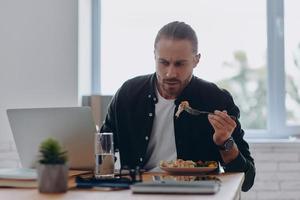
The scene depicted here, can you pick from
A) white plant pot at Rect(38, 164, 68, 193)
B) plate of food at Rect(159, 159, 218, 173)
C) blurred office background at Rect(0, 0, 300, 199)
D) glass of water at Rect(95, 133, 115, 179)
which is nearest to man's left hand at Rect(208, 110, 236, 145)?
plate of food at Rect(159, 159, 218, 173)

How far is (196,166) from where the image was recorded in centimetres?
165

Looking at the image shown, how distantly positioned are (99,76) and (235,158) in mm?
1450

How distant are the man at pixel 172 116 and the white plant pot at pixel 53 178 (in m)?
0.68

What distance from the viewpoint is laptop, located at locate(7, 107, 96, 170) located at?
1.62 metres

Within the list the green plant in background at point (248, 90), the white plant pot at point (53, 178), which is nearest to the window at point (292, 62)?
the green plant in background at point (248, 90)

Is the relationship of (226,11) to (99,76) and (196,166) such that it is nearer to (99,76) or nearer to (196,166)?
(99,76)

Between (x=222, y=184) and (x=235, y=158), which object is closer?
(x=222, y=184)

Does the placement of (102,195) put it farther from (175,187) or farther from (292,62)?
(292,62)

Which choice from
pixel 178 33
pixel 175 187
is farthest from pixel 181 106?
pixel 175 187

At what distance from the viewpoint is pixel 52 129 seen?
1622 millimetres

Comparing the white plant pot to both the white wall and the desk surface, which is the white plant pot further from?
the white wall

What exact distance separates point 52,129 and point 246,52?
1.59 m

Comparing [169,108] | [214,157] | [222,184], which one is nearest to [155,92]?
[169,108]

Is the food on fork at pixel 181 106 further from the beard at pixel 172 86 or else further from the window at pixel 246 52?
the window at pixel 246 52
